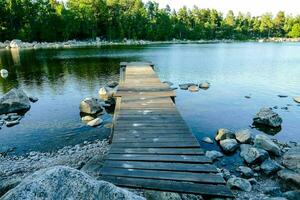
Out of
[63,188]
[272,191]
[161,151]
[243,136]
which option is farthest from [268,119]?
[63,188]

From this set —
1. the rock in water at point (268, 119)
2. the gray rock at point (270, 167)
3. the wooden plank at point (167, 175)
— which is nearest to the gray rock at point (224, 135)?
the gray rock at point (270, 167)

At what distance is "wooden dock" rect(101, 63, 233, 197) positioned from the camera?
6598mm

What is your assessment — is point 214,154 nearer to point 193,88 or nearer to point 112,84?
point 193,88

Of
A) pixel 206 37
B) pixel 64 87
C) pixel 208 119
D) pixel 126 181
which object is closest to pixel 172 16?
pixel 206 37

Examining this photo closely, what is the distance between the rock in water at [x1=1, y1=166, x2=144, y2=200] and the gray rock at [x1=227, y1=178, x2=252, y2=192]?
5774 millimetres

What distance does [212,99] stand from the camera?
21531mm

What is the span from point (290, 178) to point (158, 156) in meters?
4.84

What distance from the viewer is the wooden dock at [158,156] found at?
6598mm

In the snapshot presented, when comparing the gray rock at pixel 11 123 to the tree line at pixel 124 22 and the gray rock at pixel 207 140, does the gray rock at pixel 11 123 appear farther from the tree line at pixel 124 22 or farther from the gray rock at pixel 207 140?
the tree line at pixel 124 22

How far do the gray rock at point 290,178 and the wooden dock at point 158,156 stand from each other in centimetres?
353

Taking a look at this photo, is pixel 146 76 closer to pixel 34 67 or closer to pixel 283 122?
pixel 283 122

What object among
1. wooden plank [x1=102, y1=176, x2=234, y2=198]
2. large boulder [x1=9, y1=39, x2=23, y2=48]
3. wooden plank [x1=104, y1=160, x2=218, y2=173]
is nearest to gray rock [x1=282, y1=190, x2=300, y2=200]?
wooden plank [x1=104, y1=160, x2=218, y2=173]

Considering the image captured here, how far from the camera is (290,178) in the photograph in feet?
31.1

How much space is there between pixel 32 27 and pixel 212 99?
8184 centimetres
